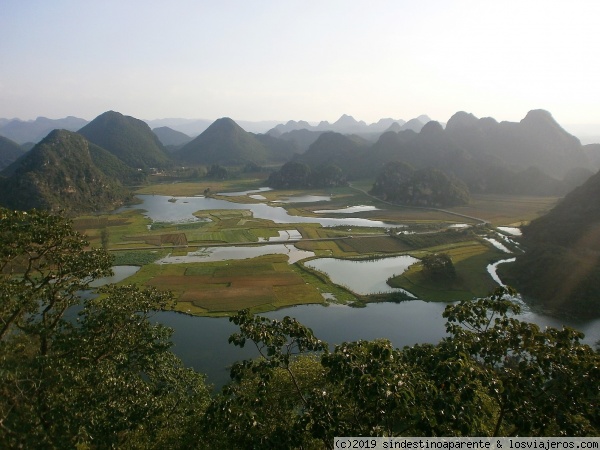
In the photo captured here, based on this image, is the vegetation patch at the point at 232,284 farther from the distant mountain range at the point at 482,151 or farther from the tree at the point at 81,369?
the distant mountain range at the point at 482,151

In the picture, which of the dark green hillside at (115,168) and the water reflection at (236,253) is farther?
the dark green hillside at (115,168)

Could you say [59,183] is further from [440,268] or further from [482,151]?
[482,151]

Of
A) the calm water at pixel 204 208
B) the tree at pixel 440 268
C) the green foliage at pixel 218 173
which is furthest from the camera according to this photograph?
the green foliage at pixel 218 173

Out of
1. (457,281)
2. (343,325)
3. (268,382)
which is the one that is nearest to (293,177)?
(457,281)

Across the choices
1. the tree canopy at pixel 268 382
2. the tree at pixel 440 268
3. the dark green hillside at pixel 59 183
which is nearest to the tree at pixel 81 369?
the tree canopy at pixel 268 382

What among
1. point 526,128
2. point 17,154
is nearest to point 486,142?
point 526,128

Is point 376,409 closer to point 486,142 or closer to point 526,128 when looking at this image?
point 486,142
